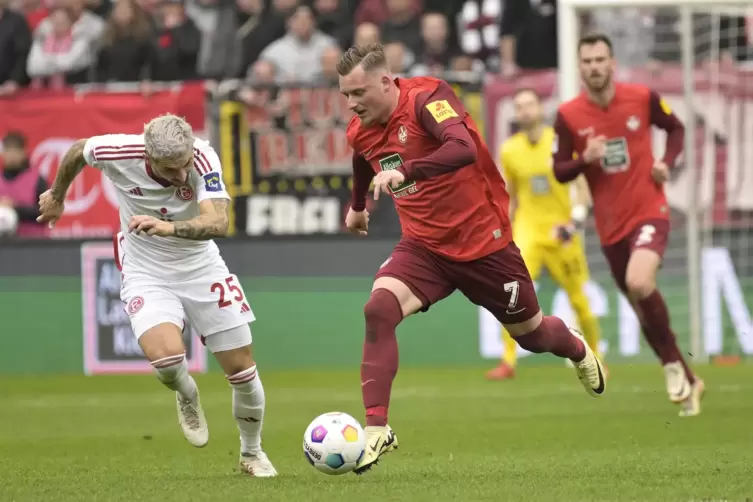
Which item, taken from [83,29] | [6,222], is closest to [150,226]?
[6,222]

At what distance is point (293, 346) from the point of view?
1606 centimetres

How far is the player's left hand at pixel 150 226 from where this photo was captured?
23.8 ft

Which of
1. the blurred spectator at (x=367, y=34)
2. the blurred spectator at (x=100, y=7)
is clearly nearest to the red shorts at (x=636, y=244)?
the blurred spectator at (x=367, y=34)

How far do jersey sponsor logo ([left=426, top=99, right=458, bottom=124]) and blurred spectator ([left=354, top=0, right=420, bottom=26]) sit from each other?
37.3ft

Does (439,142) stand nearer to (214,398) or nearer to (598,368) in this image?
(598,368)

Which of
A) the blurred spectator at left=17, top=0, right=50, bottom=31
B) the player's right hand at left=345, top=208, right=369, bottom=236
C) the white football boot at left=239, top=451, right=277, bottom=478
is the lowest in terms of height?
the white football boot at left=239, top=451, right=277, bottom=478

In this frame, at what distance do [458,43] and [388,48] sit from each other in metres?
1.10

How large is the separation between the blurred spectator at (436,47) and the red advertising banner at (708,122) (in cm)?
177

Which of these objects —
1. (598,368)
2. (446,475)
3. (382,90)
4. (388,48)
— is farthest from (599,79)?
(388,48)

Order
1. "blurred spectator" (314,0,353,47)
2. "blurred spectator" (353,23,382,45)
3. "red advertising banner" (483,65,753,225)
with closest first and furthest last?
"red advertising banner" (483,65,753,225) → "blurred spectator" (353,23,382,45) → "blurred spectator" (314,0,353,47)

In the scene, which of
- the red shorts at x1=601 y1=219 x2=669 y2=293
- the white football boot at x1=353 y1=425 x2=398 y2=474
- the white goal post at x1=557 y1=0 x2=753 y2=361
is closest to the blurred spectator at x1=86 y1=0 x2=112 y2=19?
the white goal post at x1=557 y1=0 x2=753 y2=361

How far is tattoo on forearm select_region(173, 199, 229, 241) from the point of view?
7.46 m

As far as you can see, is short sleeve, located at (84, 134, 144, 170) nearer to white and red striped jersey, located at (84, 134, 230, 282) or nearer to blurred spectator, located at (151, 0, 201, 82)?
white and red striped jersey, located at (84, 134, 230, 282)

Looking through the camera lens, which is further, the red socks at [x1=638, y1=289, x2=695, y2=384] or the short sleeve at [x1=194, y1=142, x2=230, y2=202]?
the red socks at [x1=638, y1=289, x2=695, y2=384]
